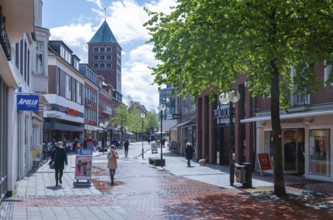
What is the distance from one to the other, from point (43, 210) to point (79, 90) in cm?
5155

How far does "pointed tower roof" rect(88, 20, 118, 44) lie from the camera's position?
11069cm

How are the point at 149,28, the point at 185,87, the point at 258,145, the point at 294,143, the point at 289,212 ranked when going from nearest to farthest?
the point at 289,212 < the point at 149,28 < the point at 185,87 < the point at 294,143 < the point at 258,145

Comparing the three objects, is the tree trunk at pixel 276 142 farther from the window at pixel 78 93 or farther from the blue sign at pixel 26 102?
the window at pixel 78 93

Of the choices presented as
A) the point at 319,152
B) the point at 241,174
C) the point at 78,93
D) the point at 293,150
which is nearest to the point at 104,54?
the point at 78,93

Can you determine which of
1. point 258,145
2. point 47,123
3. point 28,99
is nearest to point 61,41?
point 47,123

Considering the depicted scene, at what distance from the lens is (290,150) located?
73.4ft

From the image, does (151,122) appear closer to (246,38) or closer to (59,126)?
(59,126)

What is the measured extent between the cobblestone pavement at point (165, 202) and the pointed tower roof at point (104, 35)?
94.4 meters

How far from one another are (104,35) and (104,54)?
4.61m

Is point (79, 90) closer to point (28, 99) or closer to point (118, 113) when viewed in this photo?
point (118, 113)

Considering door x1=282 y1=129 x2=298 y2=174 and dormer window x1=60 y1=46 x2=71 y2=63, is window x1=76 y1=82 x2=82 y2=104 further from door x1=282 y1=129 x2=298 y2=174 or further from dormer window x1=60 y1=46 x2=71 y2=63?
door x1=282 y1=129 x2=298 y2=174

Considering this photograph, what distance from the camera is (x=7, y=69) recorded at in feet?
40.2

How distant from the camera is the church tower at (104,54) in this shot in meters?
110

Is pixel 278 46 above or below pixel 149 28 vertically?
below
